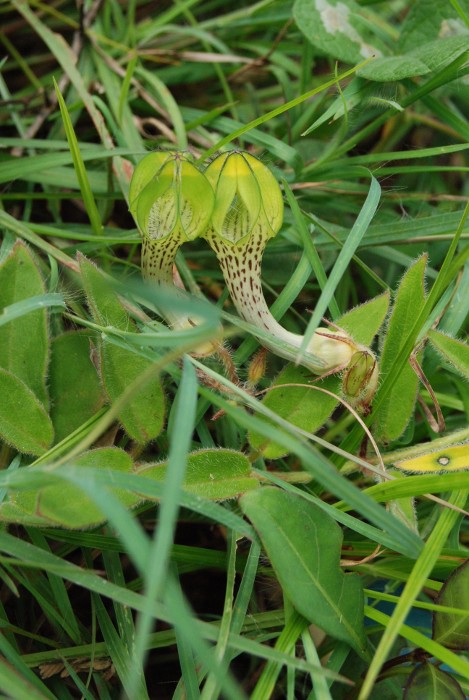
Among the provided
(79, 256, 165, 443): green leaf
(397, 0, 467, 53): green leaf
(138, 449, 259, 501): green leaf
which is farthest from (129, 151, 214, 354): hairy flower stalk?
(397, 0, 467, 53): green leaf

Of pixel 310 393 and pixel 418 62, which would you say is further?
pixel 418 62

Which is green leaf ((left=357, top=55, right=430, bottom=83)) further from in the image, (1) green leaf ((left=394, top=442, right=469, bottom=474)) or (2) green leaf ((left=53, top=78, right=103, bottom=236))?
(1) green leaf ((left=394, top=442, right=469, bottom=474))

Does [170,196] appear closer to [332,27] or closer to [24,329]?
[24,329]

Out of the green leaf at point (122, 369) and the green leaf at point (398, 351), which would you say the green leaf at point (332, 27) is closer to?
the green leaf at point (398, 351)

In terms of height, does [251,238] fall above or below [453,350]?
above

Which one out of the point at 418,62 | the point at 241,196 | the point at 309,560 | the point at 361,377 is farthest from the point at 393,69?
the point at 309,560

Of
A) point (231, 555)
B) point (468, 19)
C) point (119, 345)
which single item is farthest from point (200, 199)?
point (468, 19)
